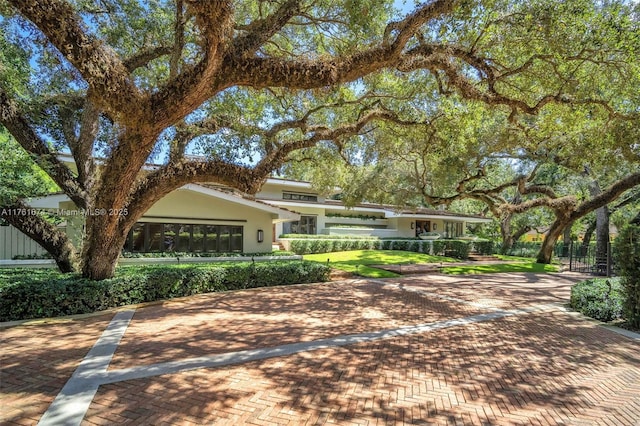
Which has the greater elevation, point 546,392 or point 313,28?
point 313,28

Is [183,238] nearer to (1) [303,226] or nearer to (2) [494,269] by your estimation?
(1) [303,226]

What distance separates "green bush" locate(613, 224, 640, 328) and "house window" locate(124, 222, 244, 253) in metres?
15.5

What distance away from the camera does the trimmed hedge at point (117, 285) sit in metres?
8.28

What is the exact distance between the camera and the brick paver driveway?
14.2 feet

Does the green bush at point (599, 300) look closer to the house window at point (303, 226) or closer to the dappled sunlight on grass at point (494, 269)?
the dappled sunlight on grass at point (494, 269)

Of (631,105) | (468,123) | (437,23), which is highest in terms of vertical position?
(437,23)

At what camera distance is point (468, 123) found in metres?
12.2

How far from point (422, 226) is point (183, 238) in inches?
1121

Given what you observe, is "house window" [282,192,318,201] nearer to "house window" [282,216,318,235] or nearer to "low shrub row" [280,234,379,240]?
"house window" [282,216,318,235]

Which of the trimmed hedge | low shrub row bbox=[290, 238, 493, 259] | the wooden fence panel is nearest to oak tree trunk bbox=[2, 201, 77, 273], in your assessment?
the trimmed hedge

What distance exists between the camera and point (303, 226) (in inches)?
1214

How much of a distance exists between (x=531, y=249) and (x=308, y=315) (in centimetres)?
3416

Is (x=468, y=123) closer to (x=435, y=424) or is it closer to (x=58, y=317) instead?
(x=435, y=424)

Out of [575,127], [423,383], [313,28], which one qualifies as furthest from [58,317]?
[575,127]
